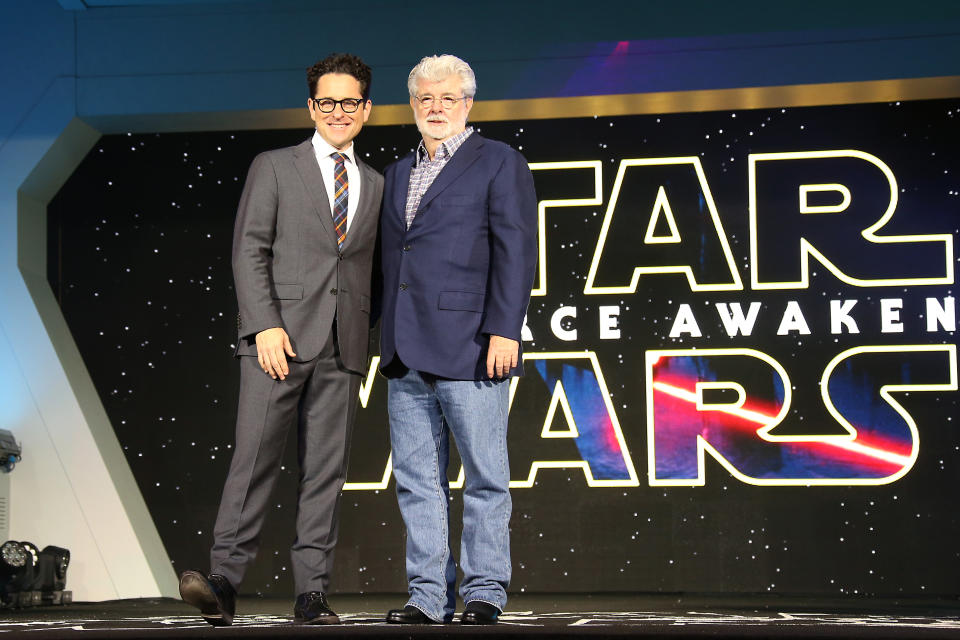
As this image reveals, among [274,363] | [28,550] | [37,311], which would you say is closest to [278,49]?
[37,311]

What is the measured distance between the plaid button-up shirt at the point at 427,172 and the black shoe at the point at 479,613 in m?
0.89

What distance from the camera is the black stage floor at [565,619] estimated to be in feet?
6.78

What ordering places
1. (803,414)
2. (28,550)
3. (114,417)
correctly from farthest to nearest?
(114,417) → (803,414) → (28,550)

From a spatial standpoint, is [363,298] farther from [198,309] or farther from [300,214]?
[198,309]

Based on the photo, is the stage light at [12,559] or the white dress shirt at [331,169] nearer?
the white dress shirt at [331,169]

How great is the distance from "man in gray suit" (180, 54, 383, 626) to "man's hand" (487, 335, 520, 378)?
35 cm

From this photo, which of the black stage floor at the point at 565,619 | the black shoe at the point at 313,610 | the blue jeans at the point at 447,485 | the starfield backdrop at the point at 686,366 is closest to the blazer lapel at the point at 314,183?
the blue jeans at the point at 447,485

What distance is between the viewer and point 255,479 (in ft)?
8.67

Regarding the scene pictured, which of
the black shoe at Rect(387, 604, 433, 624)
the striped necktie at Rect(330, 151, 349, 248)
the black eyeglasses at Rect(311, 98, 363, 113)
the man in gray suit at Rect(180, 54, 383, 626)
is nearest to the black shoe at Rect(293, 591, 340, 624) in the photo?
the man in gray suit at Rect(180, 54, 383, 626)

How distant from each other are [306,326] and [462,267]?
1.31 ft

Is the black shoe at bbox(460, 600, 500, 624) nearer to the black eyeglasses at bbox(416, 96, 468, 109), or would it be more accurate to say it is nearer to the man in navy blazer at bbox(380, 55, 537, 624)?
the man in navy blazer at bbox(380, 55, 537, 624)

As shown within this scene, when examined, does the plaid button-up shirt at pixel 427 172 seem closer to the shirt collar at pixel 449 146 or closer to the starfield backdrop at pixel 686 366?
the shirt collar at pixel 449 146

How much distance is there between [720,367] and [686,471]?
0.46 metres

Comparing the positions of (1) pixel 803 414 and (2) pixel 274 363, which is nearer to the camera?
(2) pixel 274 363
